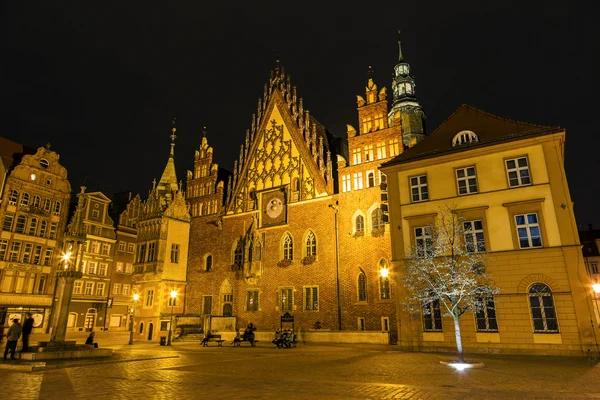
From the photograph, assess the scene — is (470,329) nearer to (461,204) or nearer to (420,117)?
(461,204)

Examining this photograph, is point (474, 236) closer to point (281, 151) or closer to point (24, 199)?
point (281, 151)

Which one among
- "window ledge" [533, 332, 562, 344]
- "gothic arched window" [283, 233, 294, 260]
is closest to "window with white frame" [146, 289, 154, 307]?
"gothic arched window" [283, 233, 294, 260]

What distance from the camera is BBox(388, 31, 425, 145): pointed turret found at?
54866 millimetres

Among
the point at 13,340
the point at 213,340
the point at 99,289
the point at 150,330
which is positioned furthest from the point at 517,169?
the point at 99,289

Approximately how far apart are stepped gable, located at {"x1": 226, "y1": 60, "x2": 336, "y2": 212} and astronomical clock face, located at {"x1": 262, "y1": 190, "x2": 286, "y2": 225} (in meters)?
1.01

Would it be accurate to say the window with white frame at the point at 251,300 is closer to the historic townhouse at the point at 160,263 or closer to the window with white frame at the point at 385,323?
the historic townhouse at the point at 160,263

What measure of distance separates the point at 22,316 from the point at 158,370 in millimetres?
36319

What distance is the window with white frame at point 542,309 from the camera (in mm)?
19242

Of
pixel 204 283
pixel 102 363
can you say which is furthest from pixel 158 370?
pixel 204 283

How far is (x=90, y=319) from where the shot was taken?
48.4m

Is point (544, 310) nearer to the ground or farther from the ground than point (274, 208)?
nearer to the ground

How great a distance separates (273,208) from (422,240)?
1585cm

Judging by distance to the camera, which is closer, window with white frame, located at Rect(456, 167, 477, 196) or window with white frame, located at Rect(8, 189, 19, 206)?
window with white frame, located at Rect(456, 167, 477, 196)

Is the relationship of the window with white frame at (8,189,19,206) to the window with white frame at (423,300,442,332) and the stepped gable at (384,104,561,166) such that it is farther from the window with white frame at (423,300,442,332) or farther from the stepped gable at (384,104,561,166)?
the window with white frame at (423,300,442,332)
